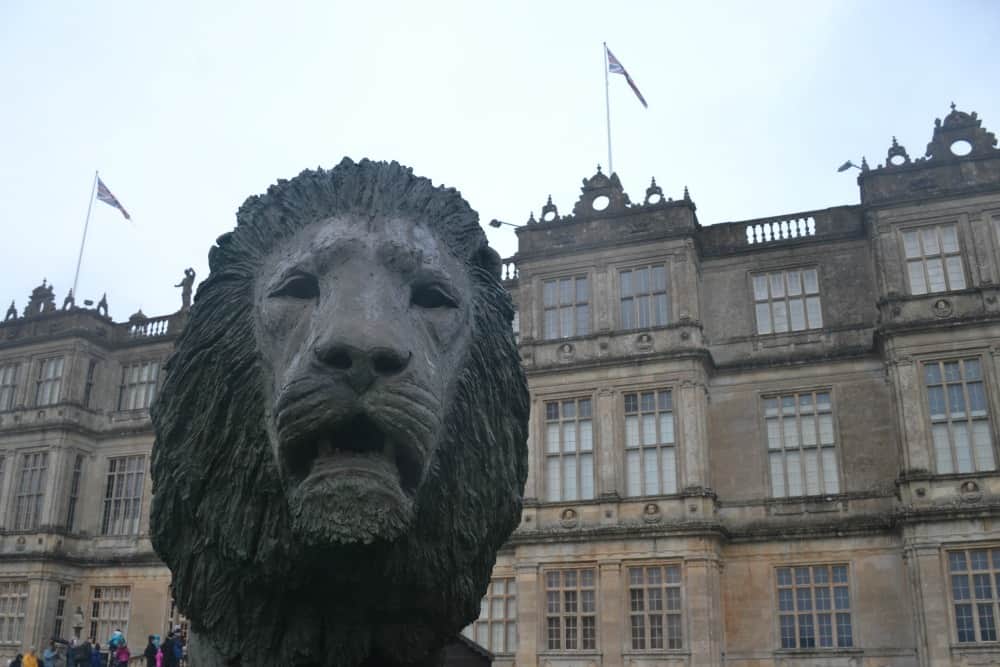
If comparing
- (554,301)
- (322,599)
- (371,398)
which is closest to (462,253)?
(371,398)

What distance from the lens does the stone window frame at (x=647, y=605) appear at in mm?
21156

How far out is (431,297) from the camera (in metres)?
1.99

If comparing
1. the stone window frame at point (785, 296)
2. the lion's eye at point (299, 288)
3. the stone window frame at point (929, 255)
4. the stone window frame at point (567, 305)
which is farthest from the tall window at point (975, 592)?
the lion's eye at point (299, 288)

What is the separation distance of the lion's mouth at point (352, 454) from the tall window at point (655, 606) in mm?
20884

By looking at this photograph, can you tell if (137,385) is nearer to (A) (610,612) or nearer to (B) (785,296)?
(A) (610,612)

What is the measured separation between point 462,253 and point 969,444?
2116 cm

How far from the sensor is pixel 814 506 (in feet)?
72.5

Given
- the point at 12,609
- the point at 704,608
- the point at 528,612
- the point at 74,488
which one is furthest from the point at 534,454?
the point at 12,609

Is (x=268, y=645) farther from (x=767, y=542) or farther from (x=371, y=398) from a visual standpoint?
(x=767, y=542)

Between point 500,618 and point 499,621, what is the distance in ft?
0.26

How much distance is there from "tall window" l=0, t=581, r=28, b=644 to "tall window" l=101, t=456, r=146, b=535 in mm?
2843

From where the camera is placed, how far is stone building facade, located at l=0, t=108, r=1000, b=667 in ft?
68.1

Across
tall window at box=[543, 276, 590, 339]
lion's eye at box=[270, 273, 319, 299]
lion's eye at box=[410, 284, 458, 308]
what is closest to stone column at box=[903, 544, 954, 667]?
tall window at box=[543, 276, 590, 339]

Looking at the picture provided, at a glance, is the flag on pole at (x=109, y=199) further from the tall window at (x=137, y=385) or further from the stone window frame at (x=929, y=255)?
the stone window frame at (x=929, y=255)
